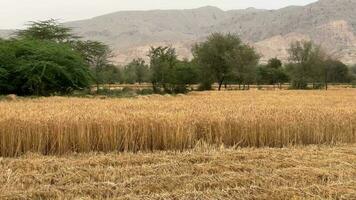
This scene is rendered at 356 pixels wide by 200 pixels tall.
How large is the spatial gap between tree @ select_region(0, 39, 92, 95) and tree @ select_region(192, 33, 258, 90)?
25.7m

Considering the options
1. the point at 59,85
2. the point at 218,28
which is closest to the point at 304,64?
the point at 59,85

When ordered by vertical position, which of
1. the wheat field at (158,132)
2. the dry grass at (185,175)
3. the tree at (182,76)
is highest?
the tree at (182,76)

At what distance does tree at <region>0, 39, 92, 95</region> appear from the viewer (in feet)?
107

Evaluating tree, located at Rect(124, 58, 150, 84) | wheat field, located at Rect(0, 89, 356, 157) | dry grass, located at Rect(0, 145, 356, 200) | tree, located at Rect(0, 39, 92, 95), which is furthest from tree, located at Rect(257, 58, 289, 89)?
dry grass, located at Rect(0, 145, 356, 200)

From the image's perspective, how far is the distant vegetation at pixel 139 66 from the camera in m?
33.5

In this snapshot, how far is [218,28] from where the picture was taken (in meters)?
199

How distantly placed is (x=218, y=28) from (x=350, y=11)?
53248mm

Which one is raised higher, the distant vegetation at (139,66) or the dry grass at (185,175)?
the distant vegetation at (139,66)

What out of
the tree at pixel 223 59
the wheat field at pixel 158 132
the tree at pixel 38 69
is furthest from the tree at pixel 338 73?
the wheat field at pixel 158 132

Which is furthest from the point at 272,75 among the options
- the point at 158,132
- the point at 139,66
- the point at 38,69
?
the point at 158,132

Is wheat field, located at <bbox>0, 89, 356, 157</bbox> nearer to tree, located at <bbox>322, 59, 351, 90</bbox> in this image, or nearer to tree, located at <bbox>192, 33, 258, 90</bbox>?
tree, located at <bbox>192, 33, 258, 90</bbox>

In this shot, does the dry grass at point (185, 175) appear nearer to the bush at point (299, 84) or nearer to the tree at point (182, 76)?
the tree at point (182, 76)

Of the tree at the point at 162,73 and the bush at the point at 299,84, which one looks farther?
the bush at the point at 299,84

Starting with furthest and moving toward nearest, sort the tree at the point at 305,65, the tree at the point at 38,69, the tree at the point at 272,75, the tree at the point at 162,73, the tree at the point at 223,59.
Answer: the tree at the point at 272,75 → the tree at the point at 305,65 → the tree at the point at 223,59 → the tree at the point at 162,73 → the tree at the point at 38,69
